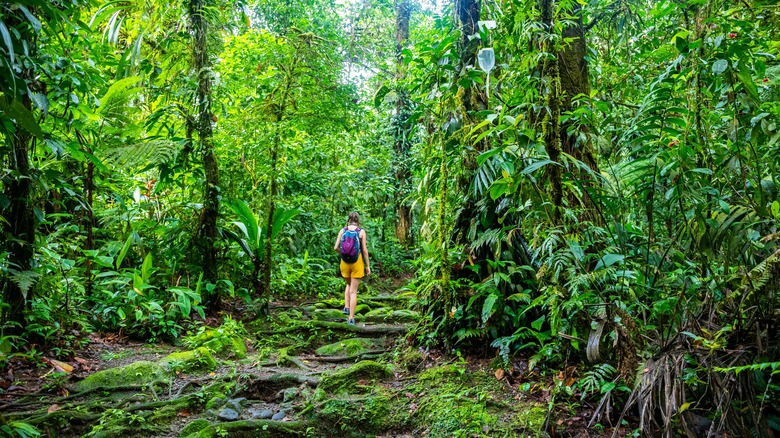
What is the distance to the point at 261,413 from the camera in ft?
12.4

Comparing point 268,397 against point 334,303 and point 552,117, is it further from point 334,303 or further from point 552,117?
point 334,303

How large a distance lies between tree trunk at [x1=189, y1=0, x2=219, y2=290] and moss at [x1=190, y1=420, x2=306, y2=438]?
3.36 m

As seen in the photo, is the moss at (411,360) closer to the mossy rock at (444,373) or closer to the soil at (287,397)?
the soil at (287,397)

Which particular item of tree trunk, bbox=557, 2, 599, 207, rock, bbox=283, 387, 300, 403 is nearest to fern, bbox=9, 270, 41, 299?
rock, bbox=283, 387, 300, 403

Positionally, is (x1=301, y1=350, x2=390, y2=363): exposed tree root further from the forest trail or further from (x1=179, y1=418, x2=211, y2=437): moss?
(x1=179, y1=418, x2=211, y2=437): moss

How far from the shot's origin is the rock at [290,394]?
13.5ft

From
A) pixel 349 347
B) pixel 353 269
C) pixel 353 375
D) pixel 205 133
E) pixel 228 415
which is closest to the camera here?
pixel 228 415

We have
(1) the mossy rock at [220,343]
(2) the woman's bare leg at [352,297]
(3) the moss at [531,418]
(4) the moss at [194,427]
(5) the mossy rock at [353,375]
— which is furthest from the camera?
(2) the woman's bare leg at [352,297]

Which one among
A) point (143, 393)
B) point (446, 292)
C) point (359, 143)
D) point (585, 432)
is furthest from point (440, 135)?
point (359, 143)

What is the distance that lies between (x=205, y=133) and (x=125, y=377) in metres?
3.23

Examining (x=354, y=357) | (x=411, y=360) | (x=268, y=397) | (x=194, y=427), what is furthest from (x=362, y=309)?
(x=194, y=427)

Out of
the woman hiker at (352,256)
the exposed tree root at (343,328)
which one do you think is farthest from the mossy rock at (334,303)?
the exposed tree root at (343,328)

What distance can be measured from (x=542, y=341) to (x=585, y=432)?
0.85 meters

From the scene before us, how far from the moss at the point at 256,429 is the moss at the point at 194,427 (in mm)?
97
